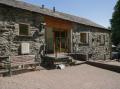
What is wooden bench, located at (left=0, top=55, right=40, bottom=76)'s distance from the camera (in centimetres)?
1173

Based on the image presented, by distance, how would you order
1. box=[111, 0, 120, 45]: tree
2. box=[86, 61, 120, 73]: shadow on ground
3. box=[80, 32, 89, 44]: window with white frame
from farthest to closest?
box=[111, 0, 120, 45]: tree
box=[80, 32, 89, 44]: window with white frame
box=[86, 61, 120, 73]: shadow on ground

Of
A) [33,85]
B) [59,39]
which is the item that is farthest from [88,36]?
[33,85]

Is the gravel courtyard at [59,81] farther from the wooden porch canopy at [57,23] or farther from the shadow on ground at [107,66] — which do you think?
the wooden porch canopy at [57,23]

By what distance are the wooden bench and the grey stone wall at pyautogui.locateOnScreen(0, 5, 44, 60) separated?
437mm

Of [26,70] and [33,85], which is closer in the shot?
[33,85]

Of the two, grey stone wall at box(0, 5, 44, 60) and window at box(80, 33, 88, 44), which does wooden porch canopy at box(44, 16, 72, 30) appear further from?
window at box(80, 33, 88, 44)

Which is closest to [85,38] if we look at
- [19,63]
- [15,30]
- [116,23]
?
[15,30]

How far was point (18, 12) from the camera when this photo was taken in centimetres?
1298

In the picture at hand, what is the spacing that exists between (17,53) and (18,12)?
9.32ft

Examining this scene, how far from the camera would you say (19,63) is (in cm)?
1255

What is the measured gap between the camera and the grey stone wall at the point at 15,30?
1217 cm

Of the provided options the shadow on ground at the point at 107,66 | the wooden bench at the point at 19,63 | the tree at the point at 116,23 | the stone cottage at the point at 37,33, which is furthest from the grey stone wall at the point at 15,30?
the tree at the point at 116,23

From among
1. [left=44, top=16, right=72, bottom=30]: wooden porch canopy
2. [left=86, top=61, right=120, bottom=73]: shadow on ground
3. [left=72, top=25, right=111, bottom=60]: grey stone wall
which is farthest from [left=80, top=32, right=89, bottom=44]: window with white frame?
[left=86, top=61, right=120, bottom=73]: shadow on ground

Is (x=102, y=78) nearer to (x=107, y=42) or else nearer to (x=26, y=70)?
(x=26, y=70)
